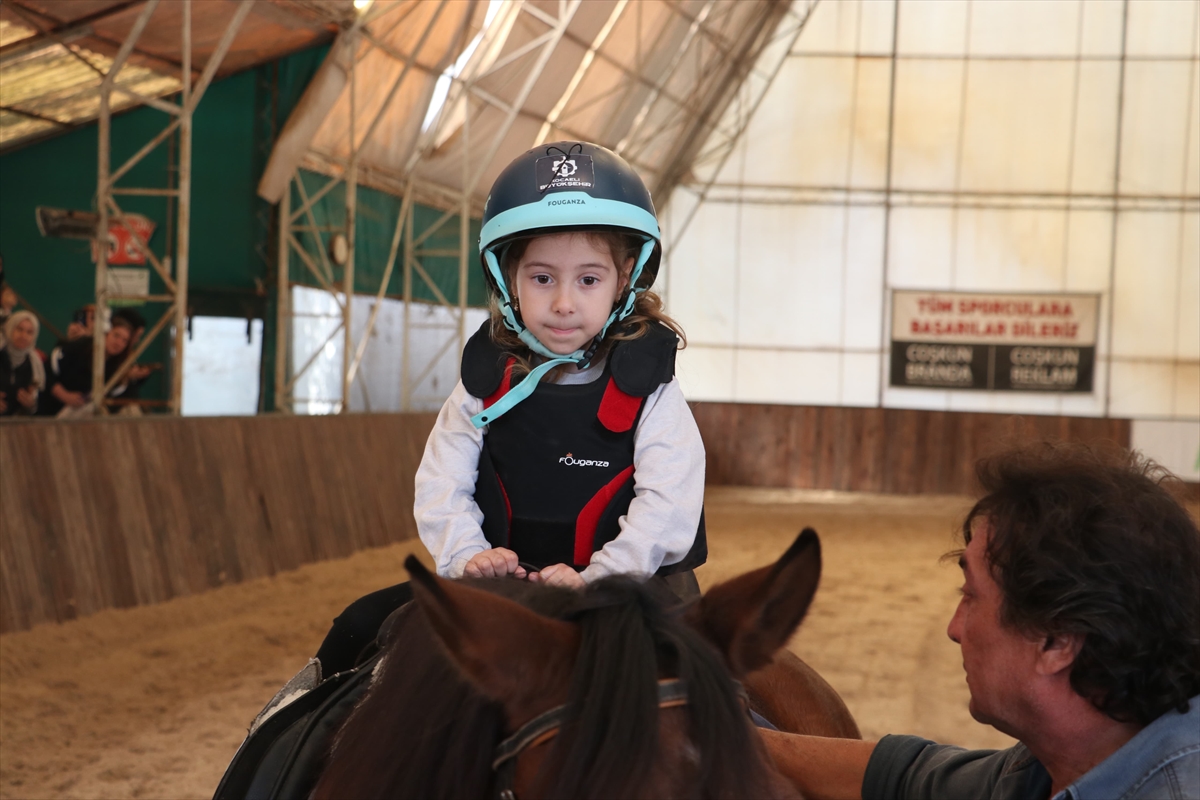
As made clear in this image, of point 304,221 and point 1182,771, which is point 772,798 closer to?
point 1182,771

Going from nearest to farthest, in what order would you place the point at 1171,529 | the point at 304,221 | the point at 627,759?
the point at 627,759
the point at 1171,529
the point at 304,221

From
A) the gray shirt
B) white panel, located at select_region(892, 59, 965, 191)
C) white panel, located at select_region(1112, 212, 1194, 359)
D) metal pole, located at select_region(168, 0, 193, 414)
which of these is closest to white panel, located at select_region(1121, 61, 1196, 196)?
white panel, located at select_region(1112, 212, 1194, 359)

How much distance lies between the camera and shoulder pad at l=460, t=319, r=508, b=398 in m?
1.83

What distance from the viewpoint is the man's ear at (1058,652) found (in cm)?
132

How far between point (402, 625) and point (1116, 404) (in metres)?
17.0

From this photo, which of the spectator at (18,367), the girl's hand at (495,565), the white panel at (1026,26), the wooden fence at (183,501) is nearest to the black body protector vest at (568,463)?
the girl's hand at (495,565)

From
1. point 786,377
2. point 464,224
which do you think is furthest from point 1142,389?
point 464,224

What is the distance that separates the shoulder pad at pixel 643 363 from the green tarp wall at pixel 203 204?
9403 millimetres

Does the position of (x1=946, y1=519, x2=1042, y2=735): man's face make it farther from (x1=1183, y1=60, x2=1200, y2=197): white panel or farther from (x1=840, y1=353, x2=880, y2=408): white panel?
(x1=1183, y1=60, x2=1200, y2=197): white panel

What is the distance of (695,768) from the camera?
3.41 feet

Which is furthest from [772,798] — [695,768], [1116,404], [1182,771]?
[1116,404]

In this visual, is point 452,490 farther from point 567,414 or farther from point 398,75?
point 398,75

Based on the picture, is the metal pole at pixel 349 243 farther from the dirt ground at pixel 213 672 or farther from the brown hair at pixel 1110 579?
the brown hair at pixel 1110 579

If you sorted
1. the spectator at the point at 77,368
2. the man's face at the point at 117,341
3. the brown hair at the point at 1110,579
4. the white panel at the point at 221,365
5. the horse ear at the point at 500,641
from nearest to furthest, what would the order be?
the horse ear at the point at 500,641, the brown hair at the point at 1110,579, the spectator at the point at 77,368, the man's face at the point at 117,341, the white panel at the point at 221,365
